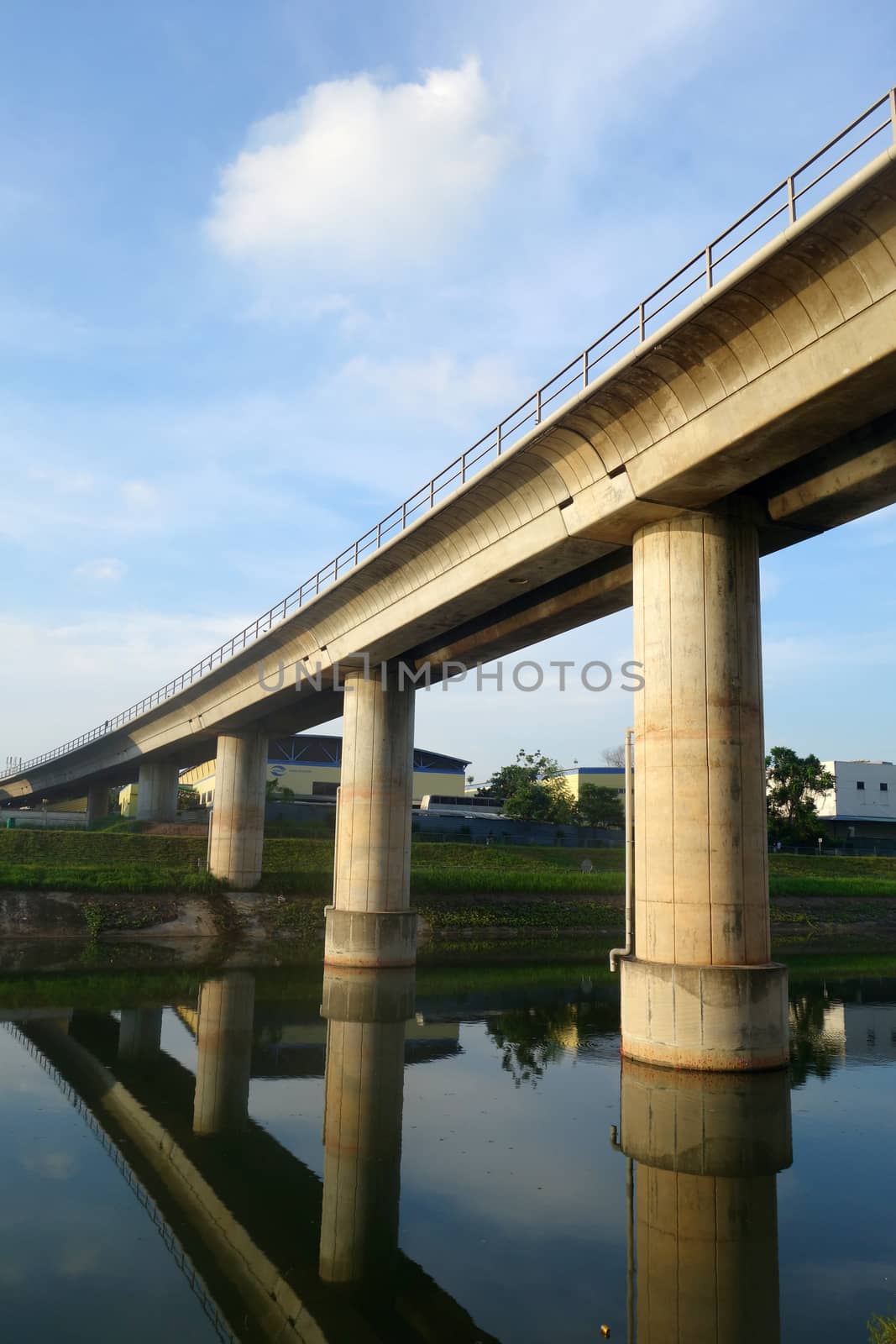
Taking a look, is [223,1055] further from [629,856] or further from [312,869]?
[312,869]

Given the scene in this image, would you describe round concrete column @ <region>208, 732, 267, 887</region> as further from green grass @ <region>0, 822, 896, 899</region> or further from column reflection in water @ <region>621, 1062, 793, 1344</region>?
column reflection in water @ <region>621, 1062, 793, 1344</region>

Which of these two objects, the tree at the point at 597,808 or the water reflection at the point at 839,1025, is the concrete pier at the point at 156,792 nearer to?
the tree at the point at 597,808

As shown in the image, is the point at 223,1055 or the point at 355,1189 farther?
the point at 223,1055

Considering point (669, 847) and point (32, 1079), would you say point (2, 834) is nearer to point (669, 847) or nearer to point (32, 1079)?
point (32, 1079)

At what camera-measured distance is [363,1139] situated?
1442 centimetres

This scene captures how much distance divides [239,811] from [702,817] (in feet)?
109

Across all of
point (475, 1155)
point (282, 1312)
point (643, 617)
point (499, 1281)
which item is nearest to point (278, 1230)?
point (282, 1312)

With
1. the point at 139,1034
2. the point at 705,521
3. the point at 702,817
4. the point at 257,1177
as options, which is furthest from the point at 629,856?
the point at 139,1034

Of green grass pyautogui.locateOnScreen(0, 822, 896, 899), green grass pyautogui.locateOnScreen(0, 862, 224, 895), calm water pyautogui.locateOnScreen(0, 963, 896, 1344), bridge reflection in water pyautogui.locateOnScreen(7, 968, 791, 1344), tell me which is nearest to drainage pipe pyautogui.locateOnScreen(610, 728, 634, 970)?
calm water pyautogui.locateOnScreen(0, 963, 896, 1344)

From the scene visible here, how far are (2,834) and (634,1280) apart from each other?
45989mm

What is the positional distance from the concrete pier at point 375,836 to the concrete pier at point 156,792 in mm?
36332

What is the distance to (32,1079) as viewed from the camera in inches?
695

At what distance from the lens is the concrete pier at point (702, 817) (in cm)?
1873

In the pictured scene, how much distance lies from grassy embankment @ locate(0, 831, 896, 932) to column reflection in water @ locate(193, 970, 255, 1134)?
1360 centimetres
